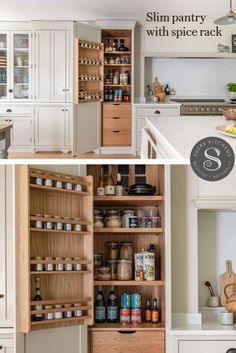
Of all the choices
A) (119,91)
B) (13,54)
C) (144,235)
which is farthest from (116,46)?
(144,235)

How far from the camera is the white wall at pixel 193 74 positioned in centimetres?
438

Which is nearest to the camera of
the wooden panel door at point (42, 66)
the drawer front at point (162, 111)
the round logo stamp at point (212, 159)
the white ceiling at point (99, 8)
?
the round logo stamp at point (212, 159)

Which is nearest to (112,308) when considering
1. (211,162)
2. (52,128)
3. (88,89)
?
(211,162)

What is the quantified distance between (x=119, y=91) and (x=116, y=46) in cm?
28

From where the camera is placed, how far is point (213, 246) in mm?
551

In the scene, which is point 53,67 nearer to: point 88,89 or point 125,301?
point 88,89

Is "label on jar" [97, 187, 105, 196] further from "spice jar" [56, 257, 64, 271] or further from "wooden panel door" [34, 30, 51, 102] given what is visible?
"wooden panel door" [34, 30, 51, 102]

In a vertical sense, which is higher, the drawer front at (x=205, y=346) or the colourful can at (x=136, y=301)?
the colourful can at (x=136, y=301)

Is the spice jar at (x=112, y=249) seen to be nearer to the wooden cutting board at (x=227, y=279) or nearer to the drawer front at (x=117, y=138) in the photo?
the wooden cutting board at (x=227, y=279)

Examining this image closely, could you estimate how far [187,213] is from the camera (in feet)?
1.77

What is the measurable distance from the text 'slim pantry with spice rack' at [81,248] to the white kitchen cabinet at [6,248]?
0.01 meters

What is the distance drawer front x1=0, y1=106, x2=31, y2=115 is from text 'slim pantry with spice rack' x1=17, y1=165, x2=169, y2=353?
3635mm

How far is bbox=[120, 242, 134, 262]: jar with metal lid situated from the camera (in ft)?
1.80

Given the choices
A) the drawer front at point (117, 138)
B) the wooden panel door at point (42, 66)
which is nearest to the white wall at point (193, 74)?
the drawer front at point (117, 138)
